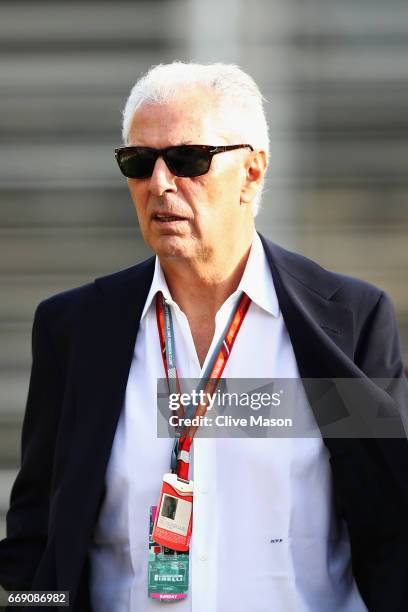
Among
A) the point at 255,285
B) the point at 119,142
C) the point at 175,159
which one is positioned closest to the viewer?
the point at 175,159

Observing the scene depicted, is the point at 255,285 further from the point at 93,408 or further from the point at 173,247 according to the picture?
the point at 93,408

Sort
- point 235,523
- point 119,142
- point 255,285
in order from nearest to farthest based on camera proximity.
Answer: point 235,523 < point 255,285 < point 119,142

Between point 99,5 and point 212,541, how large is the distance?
2686mm

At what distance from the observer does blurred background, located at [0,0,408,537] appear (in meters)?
4.11

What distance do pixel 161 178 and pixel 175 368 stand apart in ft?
1.51

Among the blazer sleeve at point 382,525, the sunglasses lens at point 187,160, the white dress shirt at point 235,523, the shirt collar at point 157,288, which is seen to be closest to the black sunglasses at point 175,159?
the sunglasses lens at point 187,160

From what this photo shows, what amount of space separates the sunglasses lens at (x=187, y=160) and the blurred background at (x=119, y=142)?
170 cm

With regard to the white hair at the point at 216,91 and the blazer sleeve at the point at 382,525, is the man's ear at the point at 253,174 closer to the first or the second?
the white hair at the point at 216,91

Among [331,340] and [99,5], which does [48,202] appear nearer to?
[99,5]

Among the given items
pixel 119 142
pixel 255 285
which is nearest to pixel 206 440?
pixel 255 285

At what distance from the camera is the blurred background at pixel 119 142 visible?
411cm

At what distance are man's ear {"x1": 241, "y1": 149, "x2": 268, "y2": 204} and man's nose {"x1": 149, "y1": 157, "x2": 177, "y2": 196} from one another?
221 mm

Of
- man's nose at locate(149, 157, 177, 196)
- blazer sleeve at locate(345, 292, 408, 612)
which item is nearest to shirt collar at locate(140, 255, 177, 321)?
man's nose at locate(149, 157, 177, 196)

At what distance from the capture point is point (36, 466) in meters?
2.55
